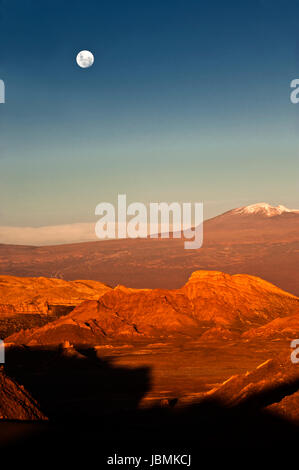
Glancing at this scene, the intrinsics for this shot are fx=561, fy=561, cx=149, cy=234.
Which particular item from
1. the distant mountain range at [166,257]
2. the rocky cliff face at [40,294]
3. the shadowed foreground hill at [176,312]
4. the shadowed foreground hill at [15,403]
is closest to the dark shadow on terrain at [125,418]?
the shadowed foreground hill at [15,403]

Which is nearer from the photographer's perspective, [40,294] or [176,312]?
[176,312]

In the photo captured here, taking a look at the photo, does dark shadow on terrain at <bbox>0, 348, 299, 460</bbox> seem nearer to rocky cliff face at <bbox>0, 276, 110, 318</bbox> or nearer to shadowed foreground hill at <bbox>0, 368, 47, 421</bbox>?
shadowed foreground hill at <bbox>0, 368, 47, 421</bbox>

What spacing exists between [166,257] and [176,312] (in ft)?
306

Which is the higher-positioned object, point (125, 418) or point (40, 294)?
point (125, 418)

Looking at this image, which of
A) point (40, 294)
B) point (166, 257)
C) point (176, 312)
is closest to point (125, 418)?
point (176, 312)

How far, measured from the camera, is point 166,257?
146000 millimetres

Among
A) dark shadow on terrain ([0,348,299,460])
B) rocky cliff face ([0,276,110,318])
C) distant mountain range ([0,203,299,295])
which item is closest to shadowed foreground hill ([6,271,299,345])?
rocky cliff face ([0,276,110,318])

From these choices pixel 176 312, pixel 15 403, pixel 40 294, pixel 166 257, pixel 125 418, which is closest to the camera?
pixel 15 403

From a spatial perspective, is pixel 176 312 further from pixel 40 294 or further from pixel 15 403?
pixel 15 403

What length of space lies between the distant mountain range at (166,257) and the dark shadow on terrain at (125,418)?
86.5m

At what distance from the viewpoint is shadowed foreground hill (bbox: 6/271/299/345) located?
1909 inches

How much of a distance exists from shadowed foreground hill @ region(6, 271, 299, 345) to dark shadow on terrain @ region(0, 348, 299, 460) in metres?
13.3

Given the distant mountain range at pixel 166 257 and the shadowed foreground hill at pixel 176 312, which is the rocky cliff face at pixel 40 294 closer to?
the shadowed foreground hill at pixel 176 312
